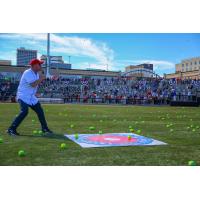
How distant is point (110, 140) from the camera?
6941mm

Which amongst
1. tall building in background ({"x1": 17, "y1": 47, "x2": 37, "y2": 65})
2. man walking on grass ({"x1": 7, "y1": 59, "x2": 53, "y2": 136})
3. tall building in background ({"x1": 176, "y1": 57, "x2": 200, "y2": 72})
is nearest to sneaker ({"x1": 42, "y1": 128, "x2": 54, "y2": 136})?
man walking on grass ({"x1": 7, "y1": 59, "x2": 53, "y2": 136})

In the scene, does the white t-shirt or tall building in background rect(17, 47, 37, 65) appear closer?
the white t-shirt

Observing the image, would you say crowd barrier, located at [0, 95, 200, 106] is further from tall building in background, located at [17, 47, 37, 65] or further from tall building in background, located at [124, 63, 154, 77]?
tall building in background, located at [17, 47, 37, 65]

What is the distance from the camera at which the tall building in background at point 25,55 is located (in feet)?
41.1

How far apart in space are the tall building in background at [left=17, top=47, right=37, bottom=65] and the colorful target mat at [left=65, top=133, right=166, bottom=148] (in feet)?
18.9

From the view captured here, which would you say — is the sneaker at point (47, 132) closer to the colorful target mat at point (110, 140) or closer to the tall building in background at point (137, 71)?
the colorful target mat at point (110, 140)

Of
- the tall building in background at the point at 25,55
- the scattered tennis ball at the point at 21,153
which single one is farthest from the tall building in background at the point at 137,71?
the scattered tennis ball at the point at 21,153

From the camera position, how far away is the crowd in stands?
30875 mm

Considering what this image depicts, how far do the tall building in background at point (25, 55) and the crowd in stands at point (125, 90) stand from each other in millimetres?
15034

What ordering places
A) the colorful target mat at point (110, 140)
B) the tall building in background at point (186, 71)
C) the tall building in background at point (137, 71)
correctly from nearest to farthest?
the colorful target mat at point (110, 140)
the tall building in background at point (186, 71)
the tall building in background at point (137, 71)

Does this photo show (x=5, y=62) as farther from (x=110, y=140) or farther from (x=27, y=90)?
(x=110, y=140)

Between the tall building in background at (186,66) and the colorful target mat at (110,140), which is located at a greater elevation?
the tall building in background at (186,66)

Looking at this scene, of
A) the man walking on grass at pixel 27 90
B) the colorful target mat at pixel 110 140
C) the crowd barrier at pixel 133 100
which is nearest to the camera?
the colorful target mat at pixel 110 140
